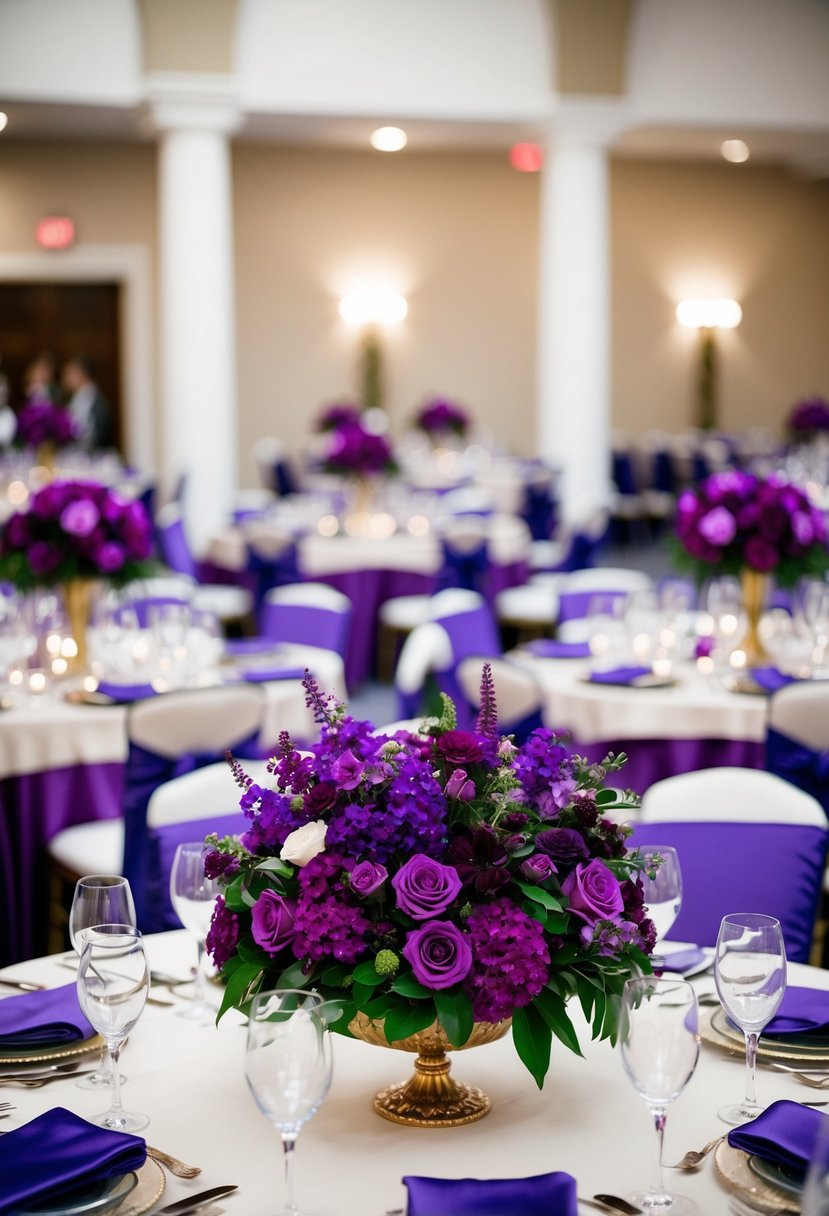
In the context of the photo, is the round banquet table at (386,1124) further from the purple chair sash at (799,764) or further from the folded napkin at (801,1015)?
the purple chair sash at (799,764)

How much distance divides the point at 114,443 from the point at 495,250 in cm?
451

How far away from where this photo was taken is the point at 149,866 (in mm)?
2779

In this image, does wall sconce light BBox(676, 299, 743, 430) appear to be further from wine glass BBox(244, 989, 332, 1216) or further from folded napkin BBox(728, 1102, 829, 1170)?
wine glass BBox(244, 989, 332, 1216)

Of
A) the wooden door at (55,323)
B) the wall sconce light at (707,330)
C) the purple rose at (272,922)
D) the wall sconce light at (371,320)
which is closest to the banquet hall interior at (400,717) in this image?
the purple rose at (272,922)

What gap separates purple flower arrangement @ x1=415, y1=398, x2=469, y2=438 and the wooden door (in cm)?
401

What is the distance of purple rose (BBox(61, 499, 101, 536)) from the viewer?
A: 4531 mm

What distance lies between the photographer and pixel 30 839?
4102mm

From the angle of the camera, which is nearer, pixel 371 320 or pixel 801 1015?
pixel 801 1015

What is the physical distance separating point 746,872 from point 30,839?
7.20 ft

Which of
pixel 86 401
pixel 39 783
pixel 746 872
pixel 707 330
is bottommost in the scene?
pixel 39 783

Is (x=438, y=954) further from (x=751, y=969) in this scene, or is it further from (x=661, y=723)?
(x=661, y=723)

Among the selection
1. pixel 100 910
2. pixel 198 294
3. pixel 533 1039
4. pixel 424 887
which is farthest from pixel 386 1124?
pixel 198 294

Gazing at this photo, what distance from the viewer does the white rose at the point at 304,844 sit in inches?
65.1

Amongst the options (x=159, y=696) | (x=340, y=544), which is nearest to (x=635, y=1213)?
(x=159, y=696)
